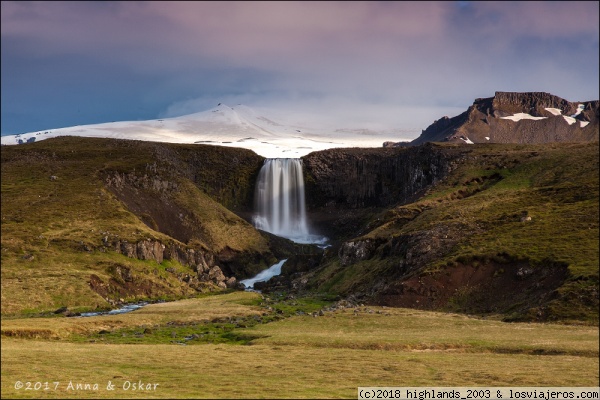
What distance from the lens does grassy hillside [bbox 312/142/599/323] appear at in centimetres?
8075

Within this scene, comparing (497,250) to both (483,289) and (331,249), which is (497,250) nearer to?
(483,289)

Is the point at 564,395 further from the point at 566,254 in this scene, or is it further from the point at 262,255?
the point at 262,255

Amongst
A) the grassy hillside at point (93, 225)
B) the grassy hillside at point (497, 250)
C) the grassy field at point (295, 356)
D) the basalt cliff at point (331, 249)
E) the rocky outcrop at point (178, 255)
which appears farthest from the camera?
the rocky outcrop at point (178, 255)

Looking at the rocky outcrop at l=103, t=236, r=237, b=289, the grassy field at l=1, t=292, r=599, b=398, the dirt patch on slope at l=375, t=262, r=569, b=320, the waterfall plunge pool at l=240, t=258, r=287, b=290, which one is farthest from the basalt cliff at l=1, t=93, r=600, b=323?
the grassy field at l=1, t=292, r=599, b=398

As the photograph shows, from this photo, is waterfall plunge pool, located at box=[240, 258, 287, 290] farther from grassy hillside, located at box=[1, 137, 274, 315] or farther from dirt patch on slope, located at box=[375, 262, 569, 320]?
dirt patch on slope, located at box=[375, 262, 569, 320]

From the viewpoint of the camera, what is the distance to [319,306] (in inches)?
4099

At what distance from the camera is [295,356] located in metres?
47.0

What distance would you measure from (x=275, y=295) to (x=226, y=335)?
58.2 m

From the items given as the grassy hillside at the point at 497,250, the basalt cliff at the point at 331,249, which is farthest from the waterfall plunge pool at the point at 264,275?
the grassy hillside at the point at 497,250

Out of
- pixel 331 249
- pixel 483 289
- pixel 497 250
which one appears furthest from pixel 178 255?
pixel 483 289

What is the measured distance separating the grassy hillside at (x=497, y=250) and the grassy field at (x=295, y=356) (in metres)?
10.2

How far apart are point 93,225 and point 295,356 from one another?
93.3 metres

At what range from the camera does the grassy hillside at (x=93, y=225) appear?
9625 cm

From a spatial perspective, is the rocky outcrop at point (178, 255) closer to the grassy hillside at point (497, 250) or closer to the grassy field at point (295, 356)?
the grassy hillside at point (497, 250)
